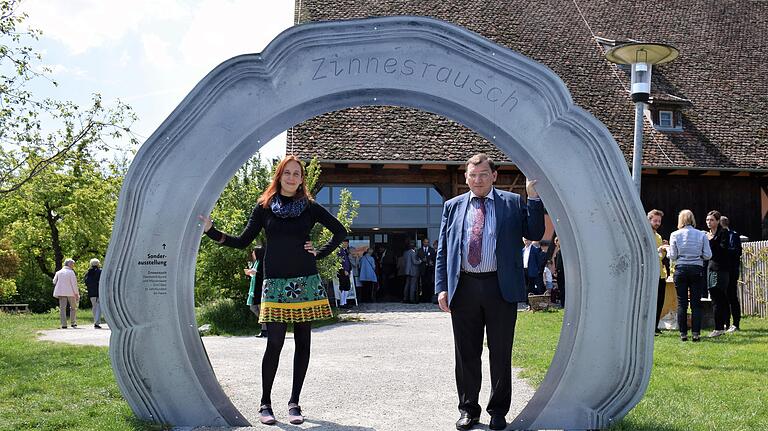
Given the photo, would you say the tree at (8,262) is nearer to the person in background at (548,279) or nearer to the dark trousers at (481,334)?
the person in background at (548,279)

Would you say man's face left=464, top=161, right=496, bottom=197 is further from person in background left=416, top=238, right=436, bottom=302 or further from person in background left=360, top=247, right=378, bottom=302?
person in background left=416, top=238, right=436, bottom=302

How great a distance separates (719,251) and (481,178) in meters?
6.31

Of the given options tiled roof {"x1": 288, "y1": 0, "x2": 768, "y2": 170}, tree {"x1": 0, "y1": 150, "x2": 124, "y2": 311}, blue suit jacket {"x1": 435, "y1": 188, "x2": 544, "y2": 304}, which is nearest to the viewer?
blue suit jacket {"x1": 435, "y1": 188, "x2": 544, "y2": 304}

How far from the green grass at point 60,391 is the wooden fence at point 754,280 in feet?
34.8

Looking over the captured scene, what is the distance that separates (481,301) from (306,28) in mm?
2173

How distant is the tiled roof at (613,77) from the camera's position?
62.0 ft

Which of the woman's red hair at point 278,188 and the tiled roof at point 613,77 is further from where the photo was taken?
the tiled roof at point 613,77

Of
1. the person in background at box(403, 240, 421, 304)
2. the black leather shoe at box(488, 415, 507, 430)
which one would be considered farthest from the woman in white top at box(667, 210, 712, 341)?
the person in background at box(403, 240, 421, 304)

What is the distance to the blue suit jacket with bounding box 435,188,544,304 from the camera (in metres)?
5.02

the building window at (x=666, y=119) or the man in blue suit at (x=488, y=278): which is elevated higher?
the building window at (x=666, y=119)

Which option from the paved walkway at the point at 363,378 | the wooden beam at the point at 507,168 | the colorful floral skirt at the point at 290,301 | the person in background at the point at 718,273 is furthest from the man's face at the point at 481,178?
the wooden beam at the point at 507,168

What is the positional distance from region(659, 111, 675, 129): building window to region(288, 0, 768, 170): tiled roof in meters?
0.38

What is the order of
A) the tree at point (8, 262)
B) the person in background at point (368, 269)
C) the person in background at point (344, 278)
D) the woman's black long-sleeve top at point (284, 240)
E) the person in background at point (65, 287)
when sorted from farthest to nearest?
the tree at point (8, 262), the person in background at point (368, 269), the person in background at point (344, 278), the person in background at point (65, 287), the woman's black long-sleeve top at point (284, 240)

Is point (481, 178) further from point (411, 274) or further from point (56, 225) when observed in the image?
point (56, 225)
